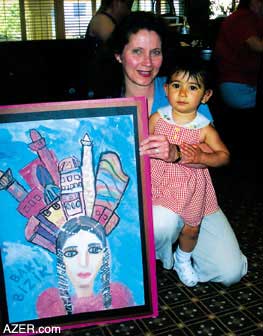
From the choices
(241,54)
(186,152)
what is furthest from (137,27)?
(241,54)

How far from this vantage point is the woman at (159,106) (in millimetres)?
1694

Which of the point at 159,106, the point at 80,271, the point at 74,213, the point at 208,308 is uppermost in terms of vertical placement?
the point at 159,106

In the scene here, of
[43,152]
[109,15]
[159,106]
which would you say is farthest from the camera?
[109,15]

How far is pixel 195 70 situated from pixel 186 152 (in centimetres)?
29

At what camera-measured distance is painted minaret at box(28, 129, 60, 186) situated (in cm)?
133

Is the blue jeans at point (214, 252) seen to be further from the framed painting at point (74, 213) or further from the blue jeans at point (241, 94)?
the blue jeans at point (241, 94)

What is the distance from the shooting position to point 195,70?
157 centimetres

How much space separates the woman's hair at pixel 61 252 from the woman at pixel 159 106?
1.05 feet

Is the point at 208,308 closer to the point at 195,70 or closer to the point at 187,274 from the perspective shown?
the point at 187,274

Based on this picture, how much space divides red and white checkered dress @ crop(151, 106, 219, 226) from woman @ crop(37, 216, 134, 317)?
0.36 meters

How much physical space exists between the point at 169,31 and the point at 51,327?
116 cm

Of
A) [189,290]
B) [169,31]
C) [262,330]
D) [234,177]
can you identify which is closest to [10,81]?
[234,177]

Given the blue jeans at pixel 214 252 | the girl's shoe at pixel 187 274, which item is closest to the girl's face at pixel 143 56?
the blue jeans at pixel 214 252

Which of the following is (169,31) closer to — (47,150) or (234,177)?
(47,150)
